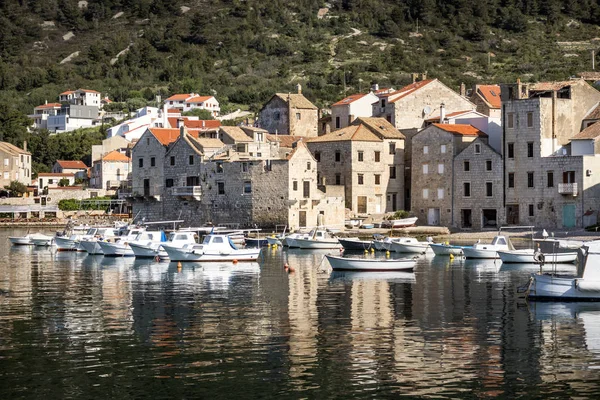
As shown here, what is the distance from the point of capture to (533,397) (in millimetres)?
24891

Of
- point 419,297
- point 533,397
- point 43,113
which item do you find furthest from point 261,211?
point 43,113

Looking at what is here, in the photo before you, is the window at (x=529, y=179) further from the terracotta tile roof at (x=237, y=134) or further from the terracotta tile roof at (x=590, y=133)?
the terracotta tile roof at (x=237, y=134)

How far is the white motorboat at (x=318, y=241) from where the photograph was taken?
70750 millimetres

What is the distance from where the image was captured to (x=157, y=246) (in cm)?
6412

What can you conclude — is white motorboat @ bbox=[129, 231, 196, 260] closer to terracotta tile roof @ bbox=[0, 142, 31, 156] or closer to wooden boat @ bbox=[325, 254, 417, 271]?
wooden boat @ bbox=[325, 254, 417, 271]

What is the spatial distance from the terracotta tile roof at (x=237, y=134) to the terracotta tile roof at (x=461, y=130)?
15550 millimetres

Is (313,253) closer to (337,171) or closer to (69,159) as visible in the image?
(337,171)

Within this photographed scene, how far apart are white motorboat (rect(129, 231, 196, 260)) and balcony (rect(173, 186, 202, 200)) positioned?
21359 millimetres

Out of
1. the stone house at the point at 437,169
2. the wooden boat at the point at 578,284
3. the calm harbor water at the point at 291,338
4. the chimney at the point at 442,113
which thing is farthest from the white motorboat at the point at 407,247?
the wooden boat at the point at 578,284

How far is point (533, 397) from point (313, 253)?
142 feet

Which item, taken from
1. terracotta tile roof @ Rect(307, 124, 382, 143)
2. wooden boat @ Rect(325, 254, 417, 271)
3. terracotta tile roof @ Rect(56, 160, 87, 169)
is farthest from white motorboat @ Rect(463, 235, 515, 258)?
terracotta tile roof @ Rect(56, 160, 87, 169)

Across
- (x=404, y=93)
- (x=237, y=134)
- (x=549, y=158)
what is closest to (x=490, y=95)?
(x=404, y=93)

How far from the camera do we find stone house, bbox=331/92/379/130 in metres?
97.8

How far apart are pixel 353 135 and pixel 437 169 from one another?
7.64 meters
